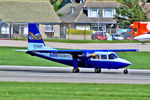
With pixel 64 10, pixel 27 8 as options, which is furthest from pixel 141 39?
pixel 64 10

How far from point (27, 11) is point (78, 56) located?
2008 inches

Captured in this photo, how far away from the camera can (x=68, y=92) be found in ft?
66.3

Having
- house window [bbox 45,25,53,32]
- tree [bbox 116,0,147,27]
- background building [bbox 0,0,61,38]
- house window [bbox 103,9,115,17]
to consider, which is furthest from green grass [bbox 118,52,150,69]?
house window [bbox 103,9,115,17]

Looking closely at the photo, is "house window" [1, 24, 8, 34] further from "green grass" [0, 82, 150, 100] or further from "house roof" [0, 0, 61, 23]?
"green grass" [0, 82, 150, 100]

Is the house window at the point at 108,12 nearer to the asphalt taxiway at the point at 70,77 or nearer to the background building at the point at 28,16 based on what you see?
the background building at the point at 28,16

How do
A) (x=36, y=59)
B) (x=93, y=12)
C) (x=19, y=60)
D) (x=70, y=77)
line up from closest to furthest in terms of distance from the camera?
(x=70, y=77)
(x=19, y=60)
(x=36, y=59)
(x=93, y=12)

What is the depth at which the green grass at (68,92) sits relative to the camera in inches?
734

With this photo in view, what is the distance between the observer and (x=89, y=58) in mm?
34000

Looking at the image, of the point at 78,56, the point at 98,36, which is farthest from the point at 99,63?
the point at 98,36

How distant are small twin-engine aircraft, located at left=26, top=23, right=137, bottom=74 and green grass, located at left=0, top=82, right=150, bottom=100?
10.1 metres

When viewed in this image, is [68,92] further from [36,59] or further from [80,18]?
[80,18]

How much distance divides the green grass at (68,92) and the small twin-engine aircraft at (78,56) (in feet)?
33.0

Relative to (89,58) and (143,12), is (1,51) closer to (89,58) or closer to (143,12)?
(89,58)

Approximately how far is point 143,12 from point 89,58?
56.0 m
